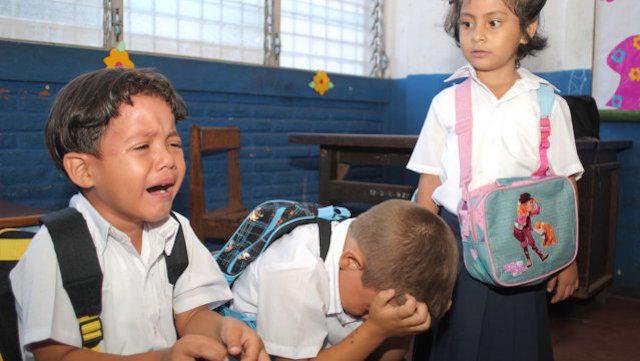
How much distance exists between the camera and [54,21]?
120 inches

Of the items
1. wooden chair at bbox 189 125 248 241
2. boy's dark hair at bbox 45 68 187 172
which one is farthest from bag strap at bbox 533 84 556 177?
wooden chair at bbox 189 125 248 241

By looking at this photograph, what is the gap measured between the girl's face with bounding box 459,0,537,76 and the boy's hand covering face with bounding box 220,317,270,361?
39.1 inches

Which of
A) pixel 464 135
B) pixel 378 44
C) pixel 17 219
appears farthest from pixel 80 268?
pixel 378 44

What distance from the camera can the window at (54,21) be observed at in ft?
9.42

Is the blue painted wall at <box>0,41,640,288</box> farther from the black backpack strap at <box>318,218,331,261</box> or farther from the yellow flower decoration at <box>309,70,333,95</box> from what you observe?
the black backpack strap at <box>318,218,331,261</box>

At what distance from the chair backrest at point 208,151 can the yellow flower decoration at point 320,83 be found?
3.47 feet

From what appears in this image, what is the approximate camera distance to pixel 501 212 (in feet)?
4.58

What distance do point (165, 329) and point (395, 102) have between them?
4006mm

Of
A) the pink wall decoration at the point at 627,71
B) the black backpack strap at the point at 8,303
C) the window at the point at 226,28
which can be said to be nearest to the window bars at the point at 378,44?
the window at the point at 226,28

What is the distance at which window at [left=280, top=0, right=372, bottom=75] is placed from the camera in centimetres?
426

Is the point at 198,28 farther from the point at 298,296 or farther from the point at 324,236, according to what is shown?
the point at 298,296

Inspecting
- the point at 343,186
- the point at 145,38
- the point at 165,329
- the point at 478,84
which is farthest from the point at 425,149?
the point at 145,38

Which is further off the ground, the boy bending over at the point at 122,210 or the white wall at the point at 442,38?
the white wall at the point at 442,38

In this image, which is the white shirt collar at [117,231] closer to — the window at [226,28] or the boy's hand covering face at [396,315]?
the boy's hand covering face at [396,315]
